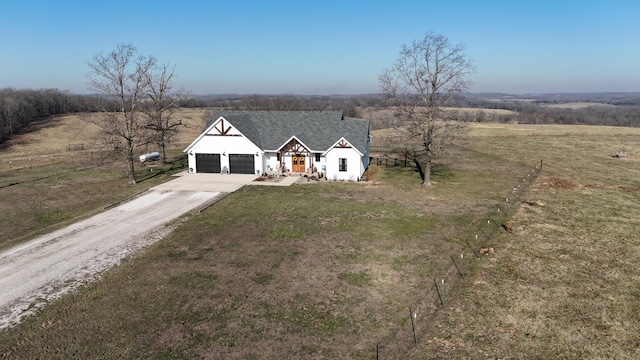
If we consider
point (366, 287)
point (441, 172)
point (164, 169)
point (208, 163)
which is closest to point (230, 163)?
point (208, 163)

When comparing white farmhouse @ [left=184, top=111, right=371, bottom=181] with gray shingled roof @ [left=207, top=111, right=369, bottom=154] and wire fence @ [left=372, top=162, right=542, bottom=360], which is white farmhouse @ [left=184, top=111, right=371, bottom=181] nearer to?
gray shingled roof @ [left=207, top=111, right=369, bottom=154]

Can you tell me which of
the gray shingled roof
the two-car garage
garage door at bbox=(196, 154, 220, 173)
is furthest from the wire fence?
garage door at bbox=(196, 154, 220, 173)

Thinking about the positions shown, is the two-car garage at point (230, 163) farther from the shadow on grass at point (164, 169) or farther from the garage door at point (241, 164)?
the shadow on grass at point (164, 169)

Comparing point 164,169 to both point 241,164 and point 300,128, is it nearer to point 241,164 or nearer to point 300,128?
point 241,164

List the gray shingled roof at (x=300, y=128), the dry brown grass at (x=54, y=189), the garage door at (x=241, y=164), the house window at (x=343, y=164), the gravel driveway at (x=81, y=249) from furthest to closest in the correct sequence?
the garage door at (x=241, y=164) < the gray shingled roof at (x=300, y=128) < the house window at (x=343, y=164) < the dry brown grass at (x=54, y=189) < the gravel driveway at (x=81, y=249)

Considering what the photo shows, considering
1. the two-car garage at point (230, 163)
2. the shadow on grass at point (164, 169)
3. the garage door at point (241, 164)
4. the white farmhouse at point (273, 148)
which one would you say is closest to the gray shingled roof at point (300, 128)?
the white farmhouse at point (273, 148)

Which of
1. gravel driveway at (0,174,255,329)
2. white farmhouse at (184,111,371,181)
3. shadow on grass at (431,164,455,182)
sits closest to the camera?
gravel driveway at (0,174,255,329)
